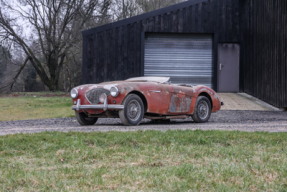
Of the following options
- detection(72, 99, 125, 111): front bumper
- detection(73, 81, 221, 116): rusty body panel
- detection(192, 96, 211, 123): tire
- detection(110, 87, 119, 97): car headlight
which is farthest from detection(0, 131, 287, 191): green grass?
detection(192, 96, 211, 123): tire

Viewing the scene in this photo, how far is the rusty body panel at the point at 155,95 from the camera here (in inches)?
314

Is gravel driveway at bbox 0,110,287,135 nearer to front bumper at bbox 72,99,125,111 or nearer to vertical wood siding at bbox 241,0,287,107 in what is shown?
front bumper at bbox 72,99,125,111

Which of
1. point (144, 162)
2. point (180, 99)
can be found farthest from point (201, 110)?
point (144, 162)

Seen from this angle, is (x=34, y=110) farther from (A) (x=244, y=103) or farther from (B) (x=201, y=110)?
(A) (x=244, y=103)

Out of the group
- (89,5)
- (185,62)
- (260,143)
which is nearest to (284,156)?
(260,143)

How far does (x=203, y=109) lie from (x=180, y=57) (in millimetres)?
8712

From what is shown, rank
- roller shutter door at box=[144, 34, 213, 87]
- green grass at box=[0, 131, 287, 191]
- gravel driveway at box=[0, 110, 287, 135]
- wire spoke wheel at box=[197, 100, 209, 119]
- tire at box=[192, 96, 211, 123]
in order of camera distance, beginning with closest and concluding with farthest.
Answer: green grass at box=[0, 131, 287, 191] < gravel driveway at box=[0, 110, 287, 135] < tire at box=[192, 96, 211, 123] < wire spoke wheel at box=[197, 100, 209, 119] < roller shutter door at box=[144, 34, 213, 87]

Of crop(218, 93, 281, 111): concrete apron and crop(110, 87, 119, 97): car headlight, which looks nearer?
crop(110, 87, 119, 97): car headlight

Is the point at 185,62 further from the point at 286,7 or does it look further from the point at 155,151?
the point at 155,151

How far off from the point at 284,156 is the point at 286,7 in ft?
32.9

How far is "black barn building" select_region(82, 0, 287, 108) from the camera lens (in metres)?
17.6

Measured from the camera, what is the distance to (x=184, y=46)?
1811cm

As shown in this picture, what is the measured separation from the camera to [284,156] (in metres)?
4.46

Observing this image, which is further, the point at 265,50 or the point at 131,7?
the point at 131,7
